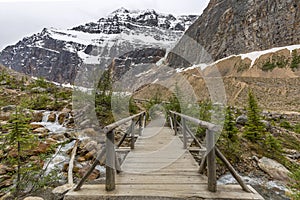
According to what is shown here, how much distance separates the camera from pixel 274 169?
14.6ft

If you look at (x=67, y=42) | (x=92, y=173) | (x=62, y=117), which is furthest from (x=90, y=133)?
(x=67, y=42)

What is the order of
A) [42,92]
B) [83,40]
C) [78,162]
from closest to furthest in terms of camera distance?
[78,162] < [42,92] < [83,40]

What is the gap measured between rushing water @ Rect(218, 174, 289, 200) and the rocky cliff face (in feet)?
100

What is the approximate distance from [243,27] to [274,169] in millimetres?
39380

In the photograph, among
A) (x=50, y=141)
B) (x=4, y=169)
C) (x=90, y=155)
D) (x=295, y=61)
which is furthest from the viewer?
(x=295, y=61)

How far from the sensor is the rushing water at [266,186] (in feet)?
12.2

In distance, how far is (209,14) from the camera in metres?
51.3

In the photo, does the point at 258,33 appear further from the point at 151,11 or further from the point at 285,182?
the point at 151,11

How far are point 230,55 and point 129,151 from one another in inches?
1518

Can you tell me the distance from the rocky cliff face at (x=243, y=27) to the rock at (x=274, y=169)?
29.6 metres

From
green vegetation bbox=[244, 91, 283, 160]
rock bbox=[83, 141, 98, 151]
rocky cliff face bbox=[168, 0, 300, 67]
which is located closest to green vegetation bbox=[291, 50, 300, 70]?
rocky cliff face bbox=[168, 0, 300, 67]

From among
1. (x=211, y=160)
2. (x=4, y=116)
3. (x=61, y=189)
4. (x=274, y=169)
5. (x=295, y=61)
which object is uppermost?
(x=295, y=61)

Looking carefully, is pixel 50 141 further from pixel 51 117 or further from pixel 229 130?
pixel 229 130

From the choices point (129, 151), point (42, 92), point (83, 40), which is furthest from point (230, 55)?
point (83, 40)
